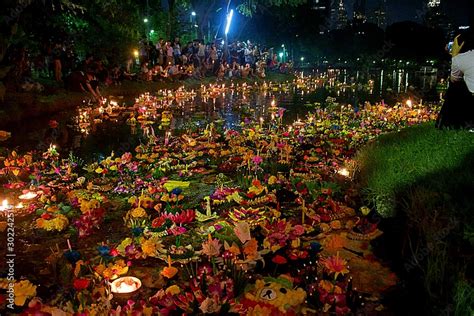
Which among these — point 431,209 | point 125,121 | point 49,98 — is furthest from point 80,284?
point 49,98

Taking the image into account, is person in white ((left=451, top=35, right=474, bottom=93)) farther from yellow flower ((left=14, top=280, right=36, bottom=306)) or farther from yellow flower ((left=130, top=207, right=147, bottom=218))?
yellow flower ((left=14, top=280, right=36, bottom=306))

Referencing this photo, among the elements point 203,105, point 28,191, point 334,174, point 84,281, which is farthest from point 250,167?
point 203,105

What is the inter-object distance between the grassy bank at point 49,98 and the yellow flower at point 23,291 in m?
9.64

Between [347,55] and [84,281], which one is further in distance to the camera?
[347,55]

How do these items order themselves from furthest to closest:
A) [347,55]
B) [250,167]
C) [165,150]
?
[347,55] → [165,150] → [250,167]

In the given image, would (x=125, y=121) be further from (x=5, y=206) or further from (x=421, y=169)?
(x=421, y=169)

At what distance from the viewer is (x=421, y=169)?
530 centimetres

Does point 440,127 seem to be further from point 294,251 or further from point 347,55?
point 347,55

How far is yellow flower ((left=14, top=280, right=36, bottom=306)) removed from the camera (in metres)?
4.05

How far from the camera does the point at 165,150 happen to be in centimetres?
964

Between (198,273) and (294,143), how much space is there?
251 inches

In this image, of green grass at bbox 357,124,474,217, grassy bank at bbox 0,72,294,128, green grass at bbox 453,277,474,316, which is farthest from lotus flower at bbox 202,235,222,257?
grassy bank at bbox 0,72,294,128

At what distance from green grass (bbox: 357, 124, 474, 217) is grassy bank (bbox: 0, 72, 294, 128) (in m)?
10.5

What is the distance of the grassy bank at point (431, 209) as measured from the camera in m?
3.66
